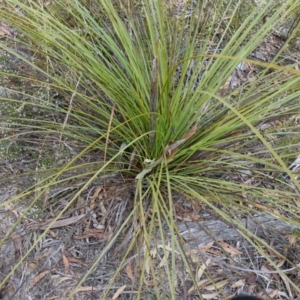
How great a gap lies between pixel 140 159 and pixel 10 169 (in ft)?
1.48

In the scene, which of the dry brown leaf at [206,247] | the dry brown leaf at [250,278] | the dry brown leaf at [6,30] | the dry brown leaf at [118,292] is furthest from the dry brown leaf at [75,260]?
the dry brown leaf at [6,30]

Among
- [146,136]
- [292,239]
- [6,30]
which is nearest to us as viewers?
[146,136]

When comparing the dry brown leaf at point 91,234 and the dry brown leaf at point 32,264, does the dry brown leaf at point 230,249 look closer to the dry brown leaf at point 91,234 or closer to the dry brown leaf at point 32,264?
the dry brown leaf at point 91,234

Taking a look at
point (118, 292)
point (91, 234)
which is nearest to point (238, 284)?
point (118, 292)

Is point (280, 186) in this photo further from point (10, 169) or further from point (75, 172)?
point (10, 169)

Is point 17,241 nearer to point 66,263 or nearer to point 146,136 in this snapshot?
point 66,263

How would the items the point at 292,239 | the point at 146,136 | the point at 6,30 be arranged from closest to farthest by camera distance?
the point at 146,136, the point at 292,239, the point at 6,30

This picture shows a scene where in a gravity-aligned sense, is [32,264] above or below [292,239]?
below

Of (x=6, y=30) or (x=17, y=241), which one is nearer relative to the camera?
(x=17, y=241)

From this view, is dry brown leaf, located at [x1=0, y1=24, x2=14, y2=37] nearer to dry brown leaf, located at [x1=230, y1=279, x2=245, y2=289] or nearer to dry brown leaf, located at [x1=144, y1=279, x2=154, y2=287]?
dry brown leaf, located at [x1=144, y1=279, x2=154, y2=287]

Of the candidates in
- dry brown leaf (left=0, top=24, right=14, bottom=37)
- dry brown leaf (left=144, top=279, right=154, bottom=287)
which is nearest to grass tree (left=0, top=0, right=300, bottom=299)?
dry brown leaf (left=144, top=279, right=154, bottom=287)

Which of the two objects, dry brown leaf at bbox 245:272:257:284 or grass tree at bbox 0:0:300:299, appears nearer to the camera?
grass tree at bbox 0:0:300:299

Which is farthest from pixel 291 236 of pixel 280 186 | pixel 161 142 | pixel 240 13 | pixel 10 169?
pixel 10 169

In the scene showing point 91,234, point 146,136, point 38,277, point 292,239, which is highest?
point 146,136
